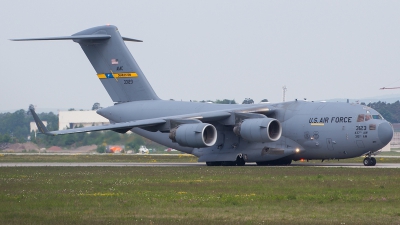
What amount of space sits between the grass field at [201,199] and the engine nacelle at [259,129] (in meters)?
6.41

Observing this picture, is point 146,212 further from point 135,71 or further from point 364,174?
point 135,71

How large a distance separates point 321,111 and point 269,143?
255 centimetres

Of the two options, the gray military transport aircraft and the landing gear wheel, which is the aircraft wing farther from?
the landing gear wheel

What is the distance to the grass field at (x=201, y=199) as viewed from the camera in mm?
Result: 12383

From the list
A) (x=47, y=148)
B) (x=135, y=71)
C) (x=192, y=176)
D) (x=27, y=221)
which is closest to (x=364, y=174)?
(x=192, y=176)

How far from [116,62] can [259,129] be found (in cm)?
931

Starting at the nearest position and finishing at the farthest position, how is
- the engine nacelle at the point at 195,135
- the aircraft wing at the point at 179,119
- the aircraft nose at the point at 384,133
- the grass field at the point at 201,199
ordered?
the grass field at the point at 201,199, the aircraft nose at the point at 384,133, the engine nacelle at the point at 195,135, the aircraft wing at the point at 179,119

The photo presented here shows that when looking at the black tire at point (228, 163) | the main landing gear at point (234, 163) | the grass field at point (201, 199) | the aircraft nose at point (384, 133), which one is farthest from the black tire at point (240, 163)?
the grass field at point (201, 199)

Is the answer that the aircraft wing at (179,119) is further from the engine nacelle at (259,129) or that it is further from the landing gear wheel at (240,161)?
the landing gear wheel at (240,161)

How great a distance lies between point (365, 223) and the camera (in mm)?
11719

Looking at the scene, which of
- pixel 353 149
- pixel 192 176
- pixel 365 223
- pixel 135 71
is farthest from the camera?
pixel 135 71

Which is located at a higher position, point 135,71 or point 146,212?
point 135,71

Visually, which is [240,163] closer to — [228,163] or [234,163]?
[234,163]

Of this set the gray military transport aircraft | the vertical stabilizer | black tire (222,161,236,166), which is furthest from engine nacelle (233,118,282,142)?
the vertical stabilizer
